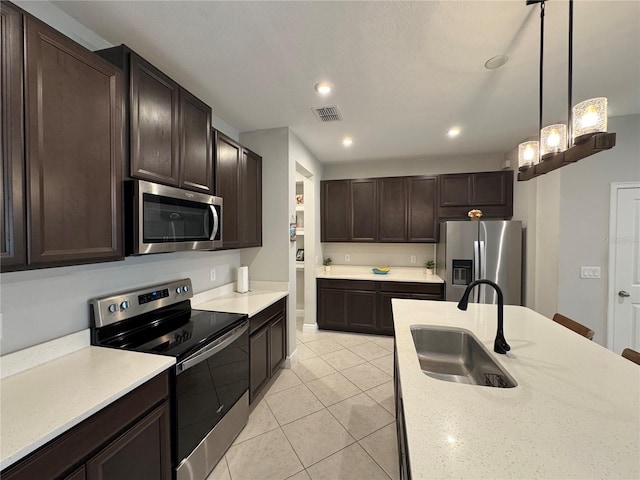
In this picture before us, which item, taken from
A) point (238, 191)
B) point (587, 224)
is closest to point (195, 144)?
point (238, 191)

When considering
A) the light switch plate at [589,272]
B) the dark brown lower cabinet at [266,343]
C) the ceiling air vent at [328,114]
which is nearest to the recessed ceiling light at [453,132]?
the ceiling air vent at [328,114]

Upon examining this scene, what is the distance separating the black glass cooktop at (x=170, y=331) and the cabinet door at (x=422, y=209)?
297 cm

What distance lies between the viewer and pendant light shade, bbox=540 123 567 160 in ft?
4.80

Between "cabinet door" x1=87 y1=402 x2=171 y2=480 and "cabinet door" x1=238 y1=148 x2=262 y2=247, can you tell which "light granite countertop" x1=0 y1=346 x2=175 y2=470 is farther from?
"cabinet door" x1=238 y1=148 x2=262 y2=247

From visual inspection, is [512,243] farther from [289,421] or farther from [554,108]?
[289,421]

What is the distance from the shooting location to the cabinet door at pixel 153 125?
1.43 metres

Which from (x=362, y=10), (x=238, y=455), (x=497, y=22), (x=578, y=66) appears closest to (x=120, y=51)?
(x=362, y=10)

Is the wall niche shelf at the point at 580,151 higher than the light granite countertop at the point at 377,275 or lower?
higher

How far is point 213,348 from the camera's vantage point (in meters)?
1.63

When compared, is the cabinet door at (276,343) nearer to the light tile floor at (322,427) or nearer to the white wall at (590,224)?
the light tile floor at (322,427)

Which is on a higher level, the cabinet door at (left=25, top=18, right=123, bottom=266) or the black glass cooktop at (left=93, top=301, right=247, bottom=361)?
the cabinet door at (left=25, top=18, right=123, bottom=266)

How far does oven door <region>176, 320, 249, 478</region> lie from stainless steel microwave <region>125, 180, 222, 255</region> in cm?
66

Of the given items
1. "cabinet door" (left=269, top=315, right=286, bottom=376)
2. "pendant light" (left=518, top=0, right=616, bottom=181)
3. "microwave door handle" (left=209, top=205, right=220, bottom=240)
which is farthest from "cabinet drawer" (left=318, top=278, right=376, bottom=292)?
"pendant light" (left=518, top=0, right=616, bottom=181)

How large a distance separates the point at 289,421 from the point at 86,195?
2086mm
